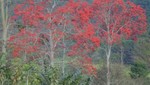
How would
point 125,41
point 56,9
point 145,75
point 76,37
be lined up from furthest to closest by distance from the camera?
point 125,41 → point 145,75 → point 76,37 → point 56,9

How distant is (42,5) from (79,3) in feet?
9.54

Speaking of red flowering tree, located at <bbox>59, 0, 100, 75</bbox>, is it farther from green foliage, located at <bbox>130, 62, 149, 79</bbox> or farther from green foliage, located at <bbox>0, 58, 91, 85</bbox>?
green foliage, located at <bbox>0, 58, 91, 85</bbox>


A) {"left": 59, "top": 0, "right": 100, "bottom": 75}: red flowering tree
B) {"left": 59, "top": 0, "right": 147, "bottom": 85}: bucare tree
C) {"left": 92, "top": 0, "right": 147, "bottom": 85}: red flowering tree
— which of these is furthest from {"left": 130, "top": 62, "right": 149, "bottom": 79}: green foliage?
{"left": 59, "top": 0, "right": 100, "bottom": 75}: red flowering tree

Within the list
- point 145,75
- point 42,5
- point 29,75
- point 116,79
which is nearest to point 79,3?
point 42,5

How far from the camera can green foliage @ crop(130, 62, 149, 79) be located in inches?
1419

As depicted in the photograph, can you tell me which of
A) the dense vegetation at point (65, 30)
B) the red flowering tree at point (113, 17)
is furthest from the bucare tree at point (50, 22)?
the red flowering tree at point (113, 17)

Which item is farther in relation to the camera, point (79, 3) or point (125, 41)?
point (125, 41)

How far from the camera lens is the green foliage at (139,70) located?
3603 cm

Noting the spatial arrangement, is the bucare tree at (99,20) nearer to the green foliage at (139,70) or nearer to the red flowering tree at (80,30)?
the red flowering tree at (80,30)

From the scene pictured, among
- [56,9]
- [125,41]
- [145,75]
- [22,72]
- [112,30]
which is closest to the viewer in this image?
[22,72]

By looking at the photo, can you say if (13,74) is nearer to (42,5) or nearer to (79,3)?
(42,5)

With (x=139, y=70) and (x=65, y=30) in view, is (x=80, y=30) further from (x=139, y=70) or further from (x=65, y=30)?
(x=139, y=70)

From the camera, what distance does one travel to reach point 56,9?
83.7ft

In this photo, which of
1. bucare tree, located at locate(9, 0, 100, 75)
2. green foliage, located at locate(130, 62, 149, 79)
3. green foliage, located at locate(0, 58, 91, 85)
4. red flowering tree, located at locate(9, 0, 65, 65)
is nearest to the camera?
green foliage, located at locate(0, 58, 91, 85)
